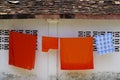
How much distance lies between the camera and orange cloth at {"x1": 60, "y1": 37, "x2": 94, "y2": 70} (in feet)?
47.9

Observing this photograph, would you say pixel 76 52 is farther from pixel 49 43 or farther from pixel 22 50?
pixel 22 50

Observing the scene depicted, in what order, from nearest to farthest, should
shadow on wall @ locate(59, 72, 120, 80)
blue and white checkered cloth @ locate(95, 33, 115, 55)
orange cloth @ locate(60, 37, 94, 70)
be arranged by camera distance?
orange cloth @ locate(60, 37, 94, 70) < blue and white checkered cloth @ locate(95, 33, 115, 55) < shadow on wall @ locate(59, 72, 120, 80)

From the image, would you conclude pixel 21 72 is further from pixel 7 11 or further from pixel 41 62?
pixel 7 11

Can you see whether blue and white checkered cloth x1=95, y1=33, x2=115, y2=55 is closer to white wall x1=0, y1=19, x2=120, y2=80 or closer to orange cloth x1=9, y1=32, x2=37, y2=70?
white wall x1=0, y1=19, x2=120, y2=80

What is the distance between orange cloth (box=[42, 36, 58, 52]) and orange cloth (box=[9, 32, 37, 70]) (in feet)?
1.40

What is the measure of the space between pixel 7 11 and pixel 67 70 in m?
3.23

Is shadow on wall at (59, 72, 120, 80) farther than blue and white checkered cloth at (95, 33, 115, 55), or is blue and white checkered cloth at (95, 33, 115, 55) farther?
shadow on wall at (59, 72, 120, 80)

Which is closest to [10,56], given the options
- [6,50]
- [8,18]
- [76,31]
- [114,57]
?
[6,50]

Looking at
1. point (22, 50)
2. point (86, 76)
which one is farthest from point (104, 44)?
point (22, 50)

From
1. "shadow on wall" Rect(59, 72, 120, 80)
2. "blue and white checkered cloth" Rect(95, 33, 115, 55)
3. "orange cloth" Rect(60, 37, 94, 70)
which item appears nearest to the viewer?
"orange cloth" Rect(60, 37, 94, 70)

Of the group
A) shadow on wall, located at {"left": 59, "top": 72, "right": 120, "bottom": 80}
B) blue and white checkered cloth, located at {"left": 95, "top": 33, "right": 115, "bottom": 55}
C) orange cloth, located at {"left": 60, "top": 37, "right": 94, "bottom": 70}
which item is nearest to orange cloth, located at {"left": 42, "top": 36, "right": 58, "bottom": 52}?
orange cloth, located at {"left": 60, "top": 37, "right": 94, "bottom": 70}

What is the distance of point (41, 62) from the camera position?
15.1 metres

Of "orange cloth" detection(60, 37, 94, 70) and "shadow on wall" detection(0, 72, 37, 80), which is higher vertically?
"orange cloth" detection(60, 37, 94, 70)

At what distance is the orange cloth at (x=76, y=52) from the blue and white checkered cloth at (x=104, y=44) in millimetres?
336
